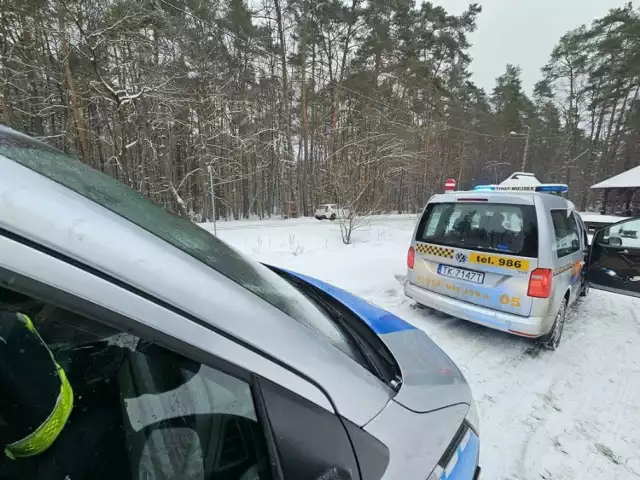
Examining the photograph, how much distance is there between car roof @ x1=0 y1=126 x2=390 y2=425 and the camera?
0.57m

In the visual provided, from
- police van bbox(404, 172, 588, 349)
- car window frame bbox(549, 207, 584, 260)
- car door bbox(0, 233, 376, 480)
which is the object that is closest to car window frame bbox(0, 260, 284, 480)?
car door bbox(0, 233, 376, 480)

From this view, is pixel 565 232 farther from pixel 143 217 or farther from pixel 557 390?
pixel 143 217

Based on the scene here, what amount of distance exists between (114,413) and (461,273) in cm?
367

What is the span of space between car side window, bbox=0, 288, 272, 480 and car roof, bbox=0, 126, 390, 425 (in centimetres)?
16

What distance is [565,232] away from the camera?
152 inches

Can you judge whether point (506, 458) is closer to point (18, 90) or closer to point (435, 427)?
point (435, 427)

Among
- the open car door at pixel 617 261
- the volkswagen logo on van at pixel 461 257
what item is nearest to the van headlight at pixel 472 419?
the volkswagen logo on van at pixel 461 257

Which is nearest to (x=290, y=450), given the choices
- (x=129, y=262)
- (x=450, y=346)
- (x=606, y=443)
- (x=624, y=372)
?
(x=129, y=262)

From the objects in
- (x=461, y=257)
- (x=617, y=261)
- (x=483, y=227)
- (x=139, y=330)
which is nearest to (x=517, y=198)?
(x=483, y=227)

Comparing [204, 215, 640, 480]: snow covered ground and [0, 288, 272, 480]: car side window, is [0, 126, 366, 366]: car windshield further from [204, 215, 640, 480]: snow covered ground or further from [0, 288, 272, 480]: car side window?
[204, 215, 640, 480]: snow covered ground

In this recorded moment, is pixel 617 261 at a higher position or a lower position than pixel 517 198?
lower

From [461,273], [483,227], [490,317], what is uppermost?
[483,227]

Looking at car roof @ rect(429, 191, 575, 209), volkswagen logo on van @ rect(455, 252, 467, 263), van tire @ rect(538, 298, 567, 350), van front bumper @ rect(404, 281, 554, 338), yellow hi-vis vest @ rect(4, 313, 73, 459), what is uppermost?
car roof @ rect(429, 191, 575, 209)

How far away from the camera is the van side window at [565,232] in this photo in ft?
11.7
